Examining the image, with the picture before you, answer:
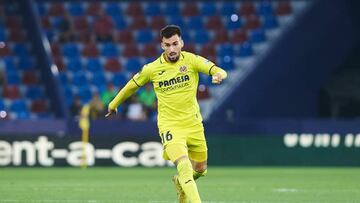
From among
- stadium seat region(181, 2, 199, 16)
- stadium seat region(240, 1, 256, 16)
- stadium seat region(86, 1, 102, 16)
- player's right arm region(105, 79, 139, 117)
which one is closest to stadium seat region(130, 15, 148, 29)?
stadium seat region(86, 1, 102, 16)

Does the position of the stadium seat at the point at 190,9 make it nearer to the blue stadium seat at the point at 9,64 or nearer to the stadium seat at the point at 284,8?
the stadium seat at the point at 284,8

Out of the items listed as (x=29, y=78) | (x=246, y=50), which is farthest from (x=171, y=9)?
(x=29, y=78)

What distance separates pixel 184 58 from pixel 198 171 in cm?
138

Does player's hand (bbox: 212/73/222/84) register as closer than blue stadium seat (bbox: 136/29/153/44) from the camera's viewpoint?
Yes

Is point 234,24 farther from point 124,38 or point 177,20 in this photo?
point 124,38

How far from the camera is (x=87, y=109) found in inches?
958

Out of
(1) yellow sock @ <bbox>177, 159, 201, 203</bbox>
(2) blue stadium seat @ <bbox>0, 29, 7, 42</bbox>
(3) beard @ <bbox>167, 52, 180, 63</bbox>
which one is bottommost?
(1) yellow sock @ <bbox>177, 159, 201, 203</bbox>

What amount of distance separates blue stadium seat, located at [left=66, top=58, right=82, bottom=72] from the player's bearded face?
1778 cm

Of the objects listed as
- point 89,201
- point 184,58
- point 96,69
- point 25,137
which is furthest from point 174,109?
point 96,69

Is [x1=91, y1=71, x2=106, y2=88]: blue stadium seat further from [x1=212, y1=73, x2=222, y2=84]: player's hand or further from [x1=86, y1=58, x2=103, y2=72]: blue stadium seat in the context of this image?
[x1=212, y1=73, x2=222, y2=84]: player's hand

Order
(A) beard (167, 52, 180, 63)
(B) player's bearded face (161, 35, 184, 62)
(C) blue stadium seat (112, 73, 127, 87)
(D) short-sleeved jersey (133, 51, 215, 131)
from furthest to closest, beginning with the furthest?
(C) blue stadium seat (112, 73, 127, 87) < (D) short-sleeved jersey (133, 51, 215, 131) < (A) beard (167, 52, 180, 63) < (B) player's bearded face (161, 35, 184, 62)

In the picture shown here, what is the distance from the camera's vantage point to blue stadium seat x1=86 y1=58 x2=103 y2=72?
2909 cm

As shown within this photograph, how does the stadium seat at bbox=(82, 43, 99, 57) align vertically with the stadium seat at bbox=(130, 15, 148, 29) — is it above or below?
below

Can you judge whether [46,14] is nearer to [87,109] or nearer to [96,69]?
[96,69]
